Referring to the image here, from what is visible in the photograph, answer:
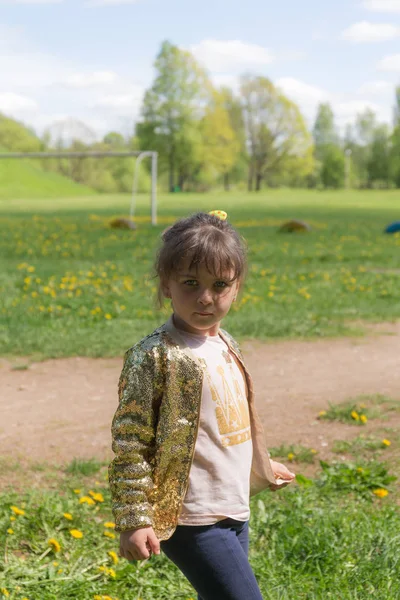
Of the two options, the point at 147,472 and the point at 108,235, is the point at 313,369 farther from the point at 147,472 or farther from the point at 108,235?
the point at 108,235

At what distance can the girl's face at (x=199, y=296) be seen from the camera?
7.13 feet

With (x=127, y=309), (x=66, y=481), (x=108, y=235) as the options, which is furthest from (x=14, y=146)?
(x=66, y=481)

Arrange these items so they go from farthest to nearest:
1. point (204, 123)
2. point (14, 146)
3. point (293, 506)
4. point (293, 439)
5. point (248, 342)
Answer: point (14, 146) → point (204, 123) → point (248, 342) → point (293, 439) → point (293, 506)

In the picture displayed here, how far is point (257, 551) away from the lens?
3.56 metres

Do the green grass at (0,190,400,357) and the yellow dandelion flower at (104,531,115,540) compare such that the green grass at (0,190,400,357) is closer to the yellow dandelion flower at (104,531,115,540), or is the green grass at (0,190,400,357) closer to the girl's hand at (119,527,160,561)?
the yellow dandelion flower at (104,531,115,540)

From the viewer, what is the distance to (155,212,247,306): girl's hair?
2.16 m

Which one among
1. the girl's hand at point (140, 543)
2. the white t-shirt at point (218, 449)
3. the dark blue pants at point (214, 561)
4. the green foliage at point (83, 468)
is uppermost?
the white t-shirt at point (218, 449)

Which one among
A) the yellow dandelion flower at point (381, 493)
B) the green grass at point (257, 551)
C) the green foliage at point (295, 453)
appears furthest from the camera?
the green foliage at point (295, 453)

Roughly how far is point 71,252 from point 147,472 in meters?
12.9

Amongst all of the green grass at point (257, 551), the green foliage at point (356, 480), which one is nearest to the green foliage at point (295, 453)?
the green foliage at point (356, 480)

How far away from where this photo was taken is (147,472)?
82.8 inches

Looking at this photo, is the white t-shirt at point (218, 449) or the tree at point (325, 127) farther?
the tree at point (325, 127)

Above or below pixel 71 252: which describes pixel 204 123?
above

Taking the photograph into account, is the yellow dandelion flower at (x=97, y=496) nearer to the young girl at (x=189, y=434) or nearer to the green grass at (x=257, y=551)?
the green grass at (x=257, y=551)
